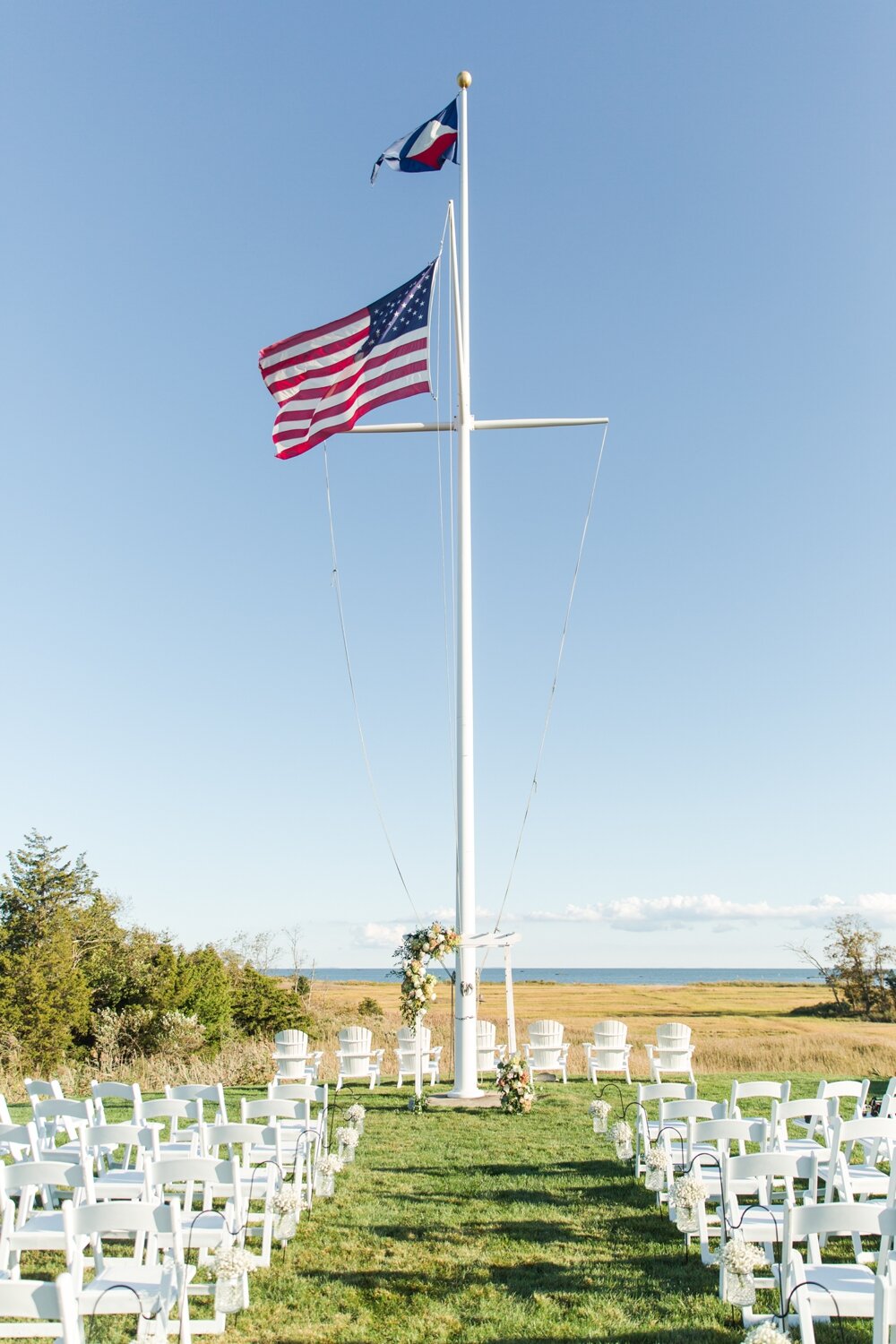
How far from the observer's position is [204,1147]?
7402mm

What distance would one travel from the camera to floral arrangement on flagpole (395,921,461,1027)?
47.3 ft

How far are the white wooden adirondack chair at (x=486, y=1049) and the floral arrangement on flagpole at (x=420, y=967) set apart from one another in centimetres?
288

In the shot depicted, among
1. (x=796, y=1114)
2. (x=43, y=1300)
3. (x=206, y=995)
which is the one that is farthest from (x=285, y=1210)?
(x=206, y=995)

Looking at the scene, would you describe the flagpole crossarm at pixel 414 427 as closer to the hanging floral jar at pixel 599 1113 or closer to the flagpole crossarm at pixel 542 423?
the flagpole crossarm at pixel 542 423

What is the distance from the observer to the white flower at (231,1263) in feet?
18.0

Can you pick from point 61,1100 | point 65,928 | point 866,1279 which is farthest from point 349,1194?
point 65,928

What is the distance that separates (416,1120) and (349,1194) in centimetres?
454

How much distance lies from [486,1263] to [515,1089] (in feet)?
23.4

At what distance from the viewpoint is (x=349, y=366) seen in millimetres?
14555

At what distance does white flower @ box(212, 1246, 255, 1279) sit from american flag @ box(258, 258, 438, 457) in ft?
35.5

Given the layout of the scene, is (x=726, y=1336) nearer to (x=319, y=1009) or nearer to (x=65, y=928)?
(x=65, y=928)

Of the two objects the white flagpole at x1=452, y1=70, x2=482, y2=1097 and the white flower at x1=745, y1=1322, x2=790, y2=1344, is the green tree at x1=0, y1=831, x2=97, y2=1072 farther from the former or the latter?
the white flower at x1=745, y1=1322, x2=790, y2=1344

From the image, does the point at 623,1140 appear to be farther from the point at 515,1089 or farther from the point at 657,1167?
the point at 515,1089

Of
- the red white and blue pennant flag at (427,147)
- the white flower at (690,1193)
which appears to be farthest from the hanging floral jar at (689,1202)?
the red white and blue pennant flag at (427,147)
